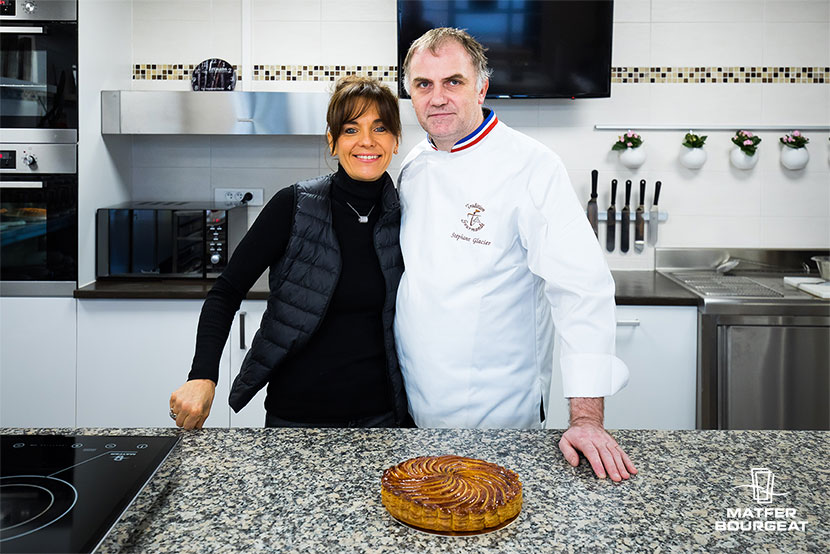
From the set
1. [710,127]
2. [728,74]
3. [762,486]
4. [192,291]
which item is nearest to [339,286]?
[762,486]

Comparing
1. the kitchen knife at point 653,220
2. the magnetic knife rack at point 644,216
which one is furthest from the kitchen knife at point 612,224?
the kitchen knife at point 653,220

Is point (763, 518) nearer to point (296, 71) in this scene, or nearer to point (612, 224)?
point (612, 224)

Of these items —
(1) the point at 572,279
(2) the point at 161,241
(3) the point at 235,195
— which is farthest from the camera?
(3) the point at 235,195

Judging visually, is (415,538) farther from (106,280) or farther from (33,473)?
(106,280)

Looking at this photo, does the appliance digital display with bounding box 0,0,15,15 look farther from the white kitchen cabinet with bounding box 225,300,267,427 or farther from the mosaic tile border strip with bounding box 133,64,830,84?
the white kitchen cabinet with bounding box 225,300,267,427

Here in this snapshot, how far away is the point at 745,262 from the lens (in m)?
3.12

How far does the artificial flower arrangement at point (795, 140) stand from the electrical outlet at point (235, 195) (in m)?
2.11

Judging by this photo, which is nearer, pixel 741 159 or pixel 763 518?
pixel 763 518

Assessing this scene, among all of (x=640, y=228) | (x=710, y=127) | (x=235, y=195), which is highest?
(x=710, y=127)

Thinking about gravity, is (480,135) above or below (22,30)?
below

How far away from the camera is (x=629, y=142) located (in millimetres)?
3051

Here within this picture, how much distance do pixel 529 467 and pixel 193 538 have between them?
0.44m

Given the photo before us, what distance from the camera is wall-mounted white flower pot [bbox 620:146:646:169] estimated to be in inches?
120

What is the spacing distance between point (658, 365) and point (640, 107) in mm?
1102
